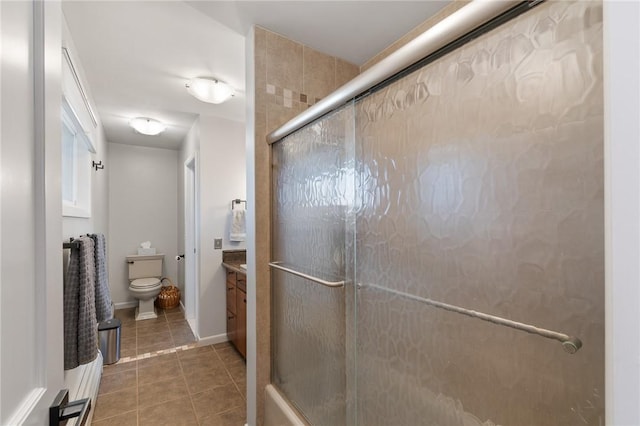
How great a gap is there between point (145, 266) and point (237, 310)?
7.31 ft

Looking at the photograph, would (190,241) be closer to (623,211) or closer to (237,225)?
(237,225)

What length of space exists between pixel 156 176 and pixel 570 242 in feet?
16.3

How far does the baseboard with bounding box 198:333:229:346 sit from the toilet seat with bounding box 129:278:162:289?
1253 millimetres

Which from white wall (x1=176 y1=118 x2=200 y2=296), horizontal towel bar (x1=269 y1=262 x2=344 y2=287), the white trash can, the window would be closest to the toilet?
white wall (x1=176 y1=118 x2=200 y2=296)

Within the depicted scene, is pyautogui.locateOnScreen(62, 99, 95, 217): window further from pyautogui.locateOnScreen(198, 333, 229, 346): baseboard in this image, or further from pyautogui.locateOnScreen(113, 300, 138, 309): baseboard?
pyautogui.locateOnScreen(113, 300, 138, 309): baseboard

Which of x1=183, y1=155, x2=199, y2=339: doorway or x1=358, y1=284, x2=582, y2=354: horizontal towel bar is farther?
x1=183, y1=155, x2=199, y2=339: doorway

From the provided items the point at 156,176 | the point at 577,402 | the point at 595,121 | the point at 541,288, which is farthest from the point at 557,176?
the point at 156,176

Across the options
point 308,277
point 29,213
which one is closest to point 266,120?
point 308,277

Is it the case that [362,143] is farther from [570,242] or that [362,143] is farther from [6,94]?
[6,94]

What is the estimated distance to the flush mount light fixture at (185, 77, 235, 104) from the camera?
7.05 feet

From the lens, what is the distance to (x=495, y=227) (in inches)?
29.0

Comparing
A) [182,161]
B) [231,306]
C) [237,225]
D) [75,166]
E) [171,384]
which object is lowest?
[171,384]

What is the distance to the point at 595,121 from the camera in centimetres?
56

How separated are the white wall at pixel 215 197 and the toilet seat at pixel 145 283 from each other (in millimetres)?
1185
